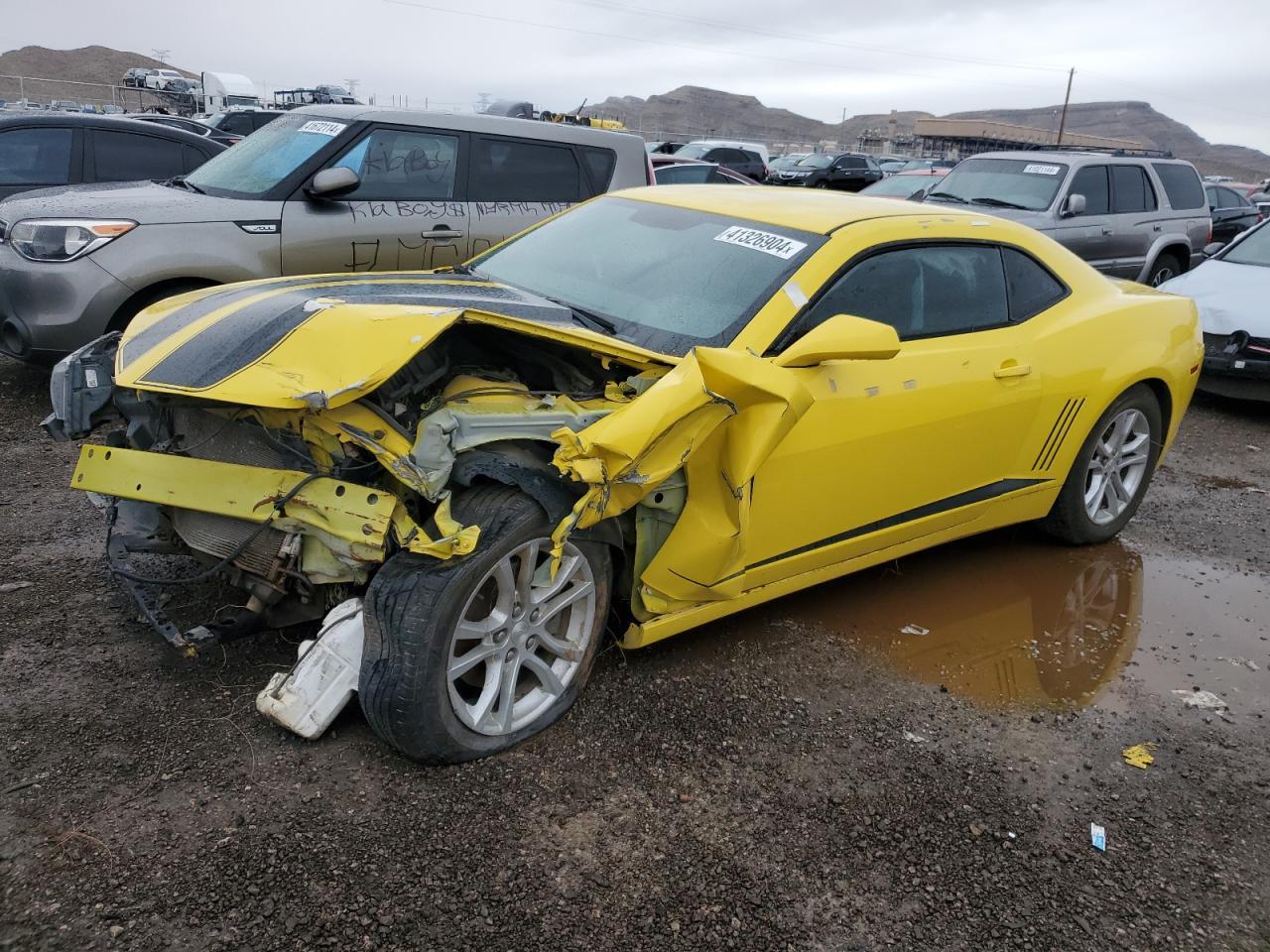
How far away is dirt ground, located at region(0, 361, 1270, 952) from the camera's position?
2348mm

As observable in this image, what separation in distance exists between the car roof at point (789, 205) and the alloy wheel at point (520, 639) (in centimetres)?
163

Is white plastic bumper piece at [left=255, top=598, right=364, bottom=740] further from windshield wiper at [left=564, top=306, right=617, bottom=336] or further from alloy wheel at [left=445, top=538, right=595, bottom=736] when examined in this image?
windshield wiper at [left=564, top=306, right=617, bottom=336]

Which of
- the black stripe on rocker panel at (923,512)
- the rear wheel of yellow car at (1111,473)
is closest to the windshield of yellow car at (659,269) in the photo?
the black stripe on rocker panel at (923,512)

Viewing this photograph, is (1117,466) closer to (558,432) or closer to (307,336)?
(558,432)

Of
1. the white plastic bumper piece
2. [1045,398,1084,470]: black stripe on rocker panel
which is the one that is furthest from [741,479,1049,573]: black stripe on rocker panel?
the white plastic bumper piece

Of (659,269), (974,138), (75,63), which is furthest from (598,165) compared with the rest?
(75,63)

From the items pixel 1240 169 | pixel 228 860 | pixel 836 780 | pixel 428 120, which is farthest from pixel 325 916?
pixel 1240 169

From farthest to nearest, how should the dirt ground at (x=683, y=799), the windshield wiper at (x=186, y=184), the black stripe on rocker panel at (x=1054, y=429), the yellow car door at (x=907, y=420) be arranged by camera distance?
the windshield wiper at (x=186, y=184) → the black stripe on rocker panel at (x=1054, y=429) → the yellow car door at (x=907, y=420) → the dirt ground at (x=683, y=799)

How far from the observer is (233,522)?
2885mm

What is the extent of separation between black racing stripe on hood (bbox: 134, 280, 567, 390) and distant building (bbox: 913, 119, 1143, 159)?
177 feet

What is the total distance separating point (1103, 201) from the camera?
1003 centimetres

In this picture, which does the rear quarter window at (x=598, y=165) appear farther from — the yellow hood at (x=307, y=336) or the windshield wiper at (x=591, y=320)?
the yellow hood at (x=307, y=336)

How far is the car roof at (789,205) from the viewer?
12.2ft

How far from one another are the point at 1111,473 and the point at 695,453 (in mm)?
2890
